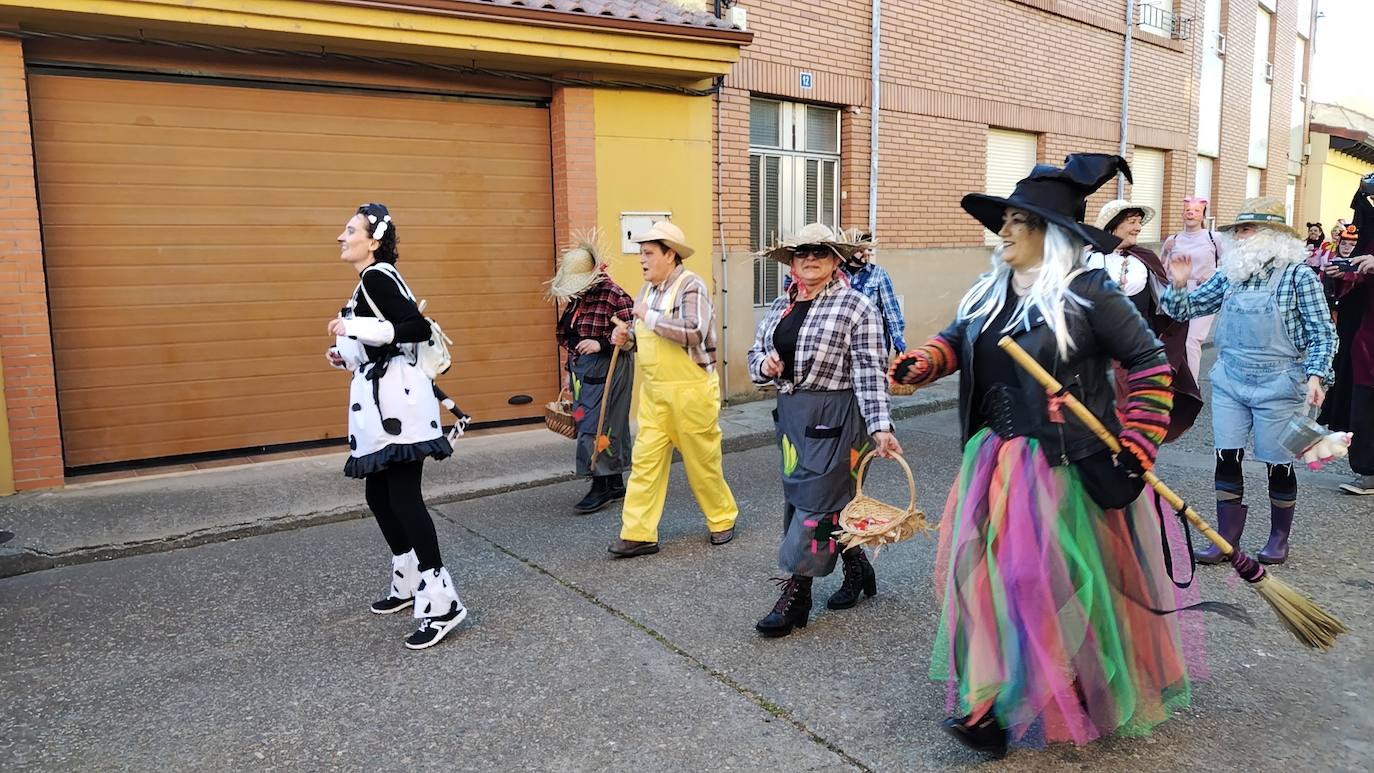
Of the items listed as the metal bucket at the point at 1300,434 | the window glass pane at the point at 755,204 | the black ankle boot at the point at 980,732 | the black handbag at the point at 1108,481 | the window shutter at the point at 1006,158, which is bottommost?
the black ankle boot at the point at 980,732

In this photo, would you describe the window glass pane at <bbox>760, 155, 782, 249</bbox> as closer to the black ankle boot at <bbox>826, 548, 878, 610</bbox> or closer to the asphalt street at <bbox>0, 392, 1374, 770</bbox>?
the asphalt street at <bbox>0, 392, 1374, 770</bbox>

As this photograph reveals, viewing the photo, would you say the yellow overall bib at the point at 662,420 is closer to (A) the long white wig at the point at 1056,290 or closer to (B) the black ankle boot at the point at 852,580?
(B) the black ankle boot at the point at 852,580

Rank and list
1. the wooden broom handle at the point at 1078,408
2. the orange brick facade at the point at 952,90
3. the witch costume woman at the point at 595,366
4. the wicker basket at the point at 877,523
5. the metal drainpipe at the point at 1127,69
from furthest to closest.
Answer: the metal drainpipe at the point at 1127,69 → the orange brick facade at the point at 952,90 → the witch costume woman at the point at 595,366 → the wicker basket at the point at 877,523 → the wooden broom handle at the point at 1078,408

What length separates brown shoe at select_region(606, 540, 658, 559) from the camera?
521 centimetres

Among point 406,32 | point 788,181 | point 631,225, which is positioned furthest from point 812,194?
point 406,32

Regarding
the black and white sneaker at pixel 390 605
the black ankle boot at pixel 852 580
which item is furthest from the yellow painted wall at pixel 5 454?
the black ankle boot at pixel 852 580

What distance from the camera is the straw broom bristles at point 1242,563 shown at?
9.39 ft

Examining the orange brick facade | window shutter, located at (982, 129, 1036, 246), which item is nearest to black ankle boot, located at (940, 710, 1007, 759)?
the orange brick facade

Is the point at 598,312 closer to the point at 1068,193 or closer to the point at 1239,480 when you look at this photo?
the point at 1068,193

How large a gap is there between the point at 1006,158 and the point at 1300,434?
9.13m

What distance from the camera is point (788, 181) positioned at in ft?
34.6

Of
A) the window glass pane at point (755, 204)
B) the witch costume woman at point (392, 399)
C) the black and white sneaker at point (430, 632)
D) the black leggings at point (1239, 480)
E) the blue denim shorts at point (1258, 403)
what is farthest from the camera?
the window glass pane at point (755, 204)

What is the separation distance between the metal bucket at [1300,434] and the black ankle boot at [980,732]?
2568mm

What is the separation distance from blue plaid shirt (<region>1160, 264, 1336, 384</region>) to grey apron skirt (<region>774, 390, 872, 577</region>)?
1975mm
